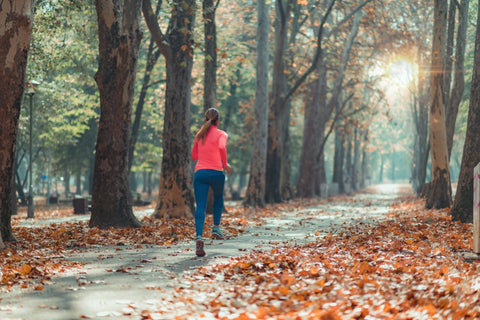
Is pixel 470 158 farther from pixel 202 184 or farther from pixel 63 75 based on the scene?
pixel 63 75

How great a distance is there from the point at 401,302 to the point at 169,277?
2708mm

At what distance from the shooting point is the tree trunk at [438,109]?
60.5ft

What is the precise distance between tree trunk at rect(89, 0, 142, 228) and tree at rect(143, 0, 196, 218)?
3087 mm

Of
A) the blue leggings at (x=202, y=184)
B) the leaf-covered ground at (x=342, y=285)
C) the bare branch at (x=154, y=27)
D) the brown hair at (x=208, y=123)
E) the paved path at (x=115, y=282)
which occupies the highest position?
the bare branch at (x=154, y=27)

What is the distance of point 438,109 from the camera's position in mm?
18688

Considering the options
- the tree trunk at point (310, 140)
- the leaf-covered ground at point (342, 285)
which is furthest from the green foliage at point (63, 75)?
the leaf-covered ground at point (342, 285)

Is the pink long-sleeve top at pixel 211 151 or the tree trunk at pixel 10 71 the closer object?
the pink long-sleeve top at pixel 211 151

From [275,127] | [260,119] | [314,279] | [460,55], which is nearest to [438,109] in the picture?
[460,55]

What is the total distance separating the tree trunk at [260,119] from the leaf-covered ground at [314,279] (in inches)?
487

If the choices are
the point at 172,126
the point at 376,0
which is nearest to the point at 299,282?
the point at 172,126

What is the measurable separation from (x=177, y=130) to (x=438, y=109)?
8.90 meters

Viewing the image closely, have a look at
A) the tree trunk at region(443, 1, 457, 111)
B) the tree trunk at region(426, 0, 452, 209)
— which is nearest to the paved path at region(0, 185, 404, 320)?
the tree trunk at region(426, 0, 452, 209)

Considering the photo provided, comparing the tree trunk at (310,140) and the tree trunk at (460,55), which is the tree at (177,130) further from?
the tree trunk at (310,140)

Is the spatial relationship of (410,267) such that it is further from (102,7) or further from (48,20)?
(48,20)
